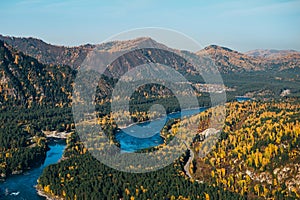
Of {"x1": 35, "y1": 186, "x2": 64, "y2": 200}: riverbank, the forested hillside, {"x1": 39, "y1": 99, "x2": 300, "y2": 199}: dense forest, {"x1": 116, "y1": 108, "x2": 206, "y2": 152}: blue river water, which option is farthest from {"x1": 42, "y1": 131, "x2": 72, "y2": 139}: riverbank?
{"x1": 35, "y1": 186, "x2": 64, "y2": 200}: riverbank

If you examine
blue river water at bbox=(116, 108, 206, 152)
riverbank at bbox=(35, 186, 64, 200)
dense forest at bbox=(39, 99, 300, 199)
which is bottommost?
blue river water at bbox=(116, 108, 206, 152)

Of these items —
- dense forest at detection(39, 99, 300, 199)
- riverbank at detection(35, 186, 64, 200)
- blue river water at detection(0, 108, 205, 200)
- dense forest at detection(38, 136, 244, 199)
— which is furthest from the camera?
blue river water at detection(0, 108, 205, 200)

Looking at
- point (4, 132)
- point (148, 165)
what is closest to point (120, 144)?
point (148, 165)

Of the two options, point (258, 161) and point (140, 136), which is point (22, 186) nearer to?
point (258, 161)

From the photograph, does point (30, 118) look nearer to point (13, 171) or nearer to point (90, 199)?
point (13, 171)

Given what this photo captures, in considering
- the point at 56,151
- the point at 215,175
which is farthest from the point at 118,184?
the point at 56,151

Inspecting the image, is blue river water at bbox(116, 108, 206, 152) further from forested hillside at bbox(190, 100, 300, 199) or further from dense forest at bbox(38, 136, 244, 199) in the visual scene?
dense forest at bbox(38, 136, 244, 199)

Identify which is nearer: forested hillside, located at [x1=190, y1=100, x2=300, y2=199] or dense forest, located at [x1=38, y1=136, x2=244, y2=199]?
dense forest, located at [x1=38, y1=136, x2=244, y2=199]

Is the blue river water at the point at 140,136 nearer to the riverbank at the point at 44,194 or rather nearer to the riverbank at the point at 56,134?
the riverbank at the point at 56,134

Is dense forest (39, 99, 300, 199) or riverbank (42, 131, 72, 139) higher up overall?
dense forest (39, 99, 300, 199)
